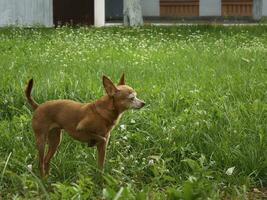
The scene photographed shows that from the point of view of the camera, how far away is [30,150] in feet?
18.8

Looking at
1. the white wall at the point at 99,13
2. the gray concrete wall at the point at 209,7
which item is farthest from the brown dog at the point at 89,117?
the gray concrete wall at the point at 209,7

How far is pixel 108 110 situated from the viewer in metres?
4.71

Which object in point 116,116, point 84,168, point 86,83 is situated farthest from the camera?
point 86,83

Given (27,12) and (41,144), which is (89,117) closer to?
(41,144)

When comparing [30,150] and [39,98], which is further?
[39,98]

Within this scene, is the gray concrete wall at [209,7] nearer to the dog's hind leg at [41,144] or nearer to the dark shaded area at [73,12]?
the dark shaded area at [73,12]

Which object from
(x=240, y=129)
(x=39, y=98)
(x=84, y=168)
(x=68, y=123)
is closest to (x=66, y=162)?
(x=84, y=168)

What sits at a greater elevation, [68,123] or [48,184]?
[68,123]

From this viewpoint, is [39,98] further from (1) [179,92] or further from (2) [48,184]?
(2) [48,184]

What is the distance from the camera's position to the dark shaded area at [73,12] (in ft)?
78.8

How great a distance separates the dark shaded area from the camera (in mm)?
24031

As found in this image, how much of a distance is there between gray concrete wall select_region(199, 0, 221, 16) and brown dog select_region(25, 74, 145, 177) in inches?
1202

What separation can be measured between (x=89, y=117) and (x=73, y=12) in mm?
19727

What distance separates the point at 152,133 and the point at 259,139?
1.01 meters
